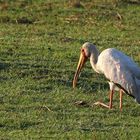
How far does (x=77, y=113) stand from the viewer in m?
9.33

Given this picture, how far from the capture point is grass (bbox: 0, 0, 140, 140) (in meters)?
8.70

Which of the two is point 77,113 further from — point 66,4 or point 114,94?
point 66,4

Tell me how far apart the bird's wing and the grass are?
1.04 feet

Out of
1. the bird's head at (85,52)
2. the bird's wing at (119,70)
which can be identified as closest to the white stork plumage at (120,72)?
the bird's wing at (119,70)

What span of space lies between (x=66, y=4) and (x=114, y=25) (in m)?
2.14

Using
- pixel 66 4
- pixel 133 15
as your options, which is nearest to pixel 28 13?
pixel 66 4

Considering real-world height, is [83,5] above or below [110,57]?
below

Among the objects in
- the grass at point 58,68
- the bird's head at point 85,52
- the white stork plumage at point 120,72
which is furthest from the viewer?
the bird's head at point 85,52

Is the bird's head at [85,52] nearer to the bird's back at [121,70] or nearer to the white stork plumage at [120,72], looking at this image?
the white stork plumage at [120,72]

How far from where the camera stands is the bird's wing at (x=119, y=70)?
9445mm

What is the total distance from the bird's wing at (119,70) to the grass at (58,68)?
317 millimetres

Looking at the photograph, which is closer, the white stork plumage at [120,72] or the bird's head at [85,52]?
the white stork plumage at [120,72]

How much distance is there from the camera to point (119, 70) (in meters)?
9.64

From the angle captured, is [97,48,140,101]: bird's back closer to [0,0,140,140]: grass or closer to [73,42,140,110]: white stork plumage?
[73,42,140,110]: white stork plumage
